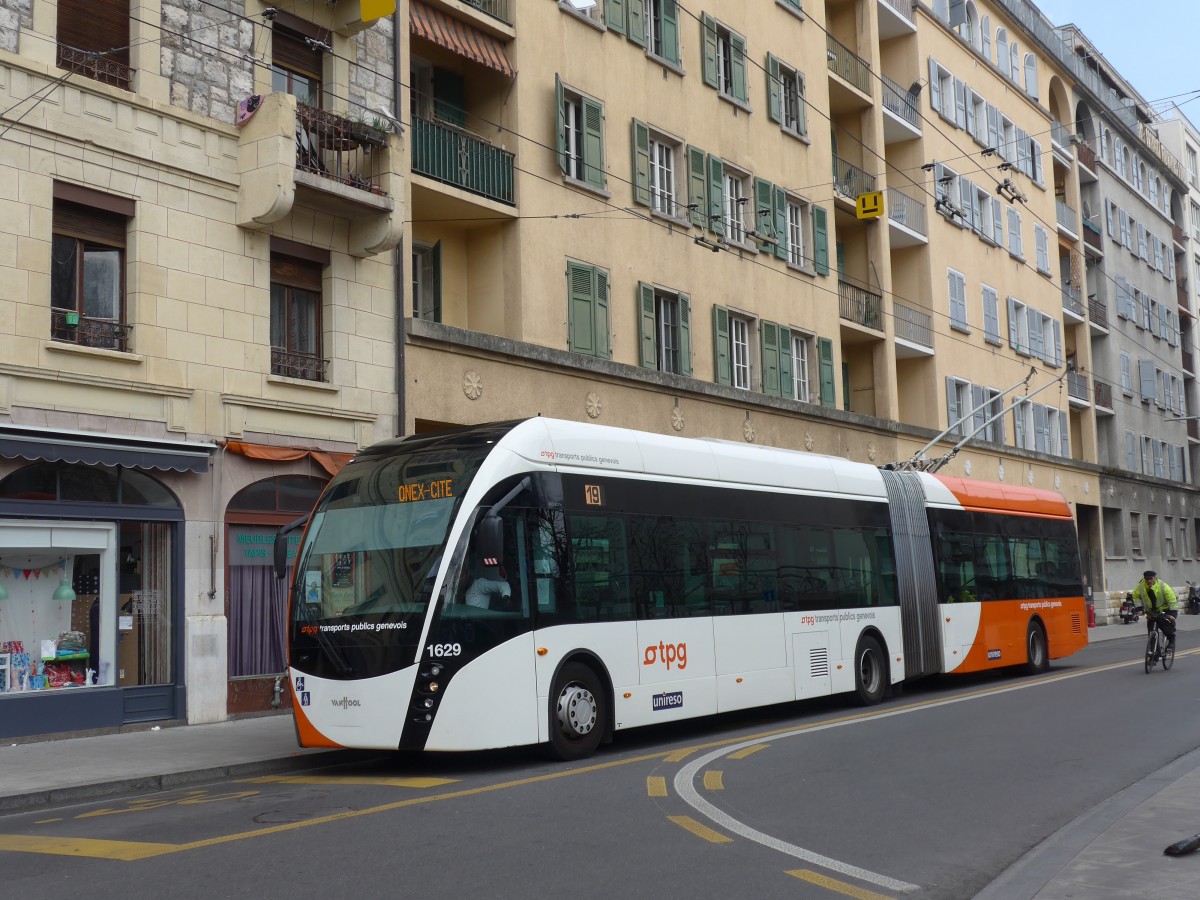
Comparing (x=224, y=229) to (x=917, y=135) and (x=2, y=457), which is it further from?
(x=917, y=135)

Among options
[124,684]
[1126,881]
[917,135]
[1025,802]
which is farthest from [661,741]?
[917,135]

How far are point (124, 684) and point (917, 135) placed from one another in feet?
93.1

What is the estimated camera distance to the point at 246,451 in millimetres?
17062

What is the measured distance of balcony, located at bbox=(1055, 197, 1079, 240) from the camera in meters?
48.0

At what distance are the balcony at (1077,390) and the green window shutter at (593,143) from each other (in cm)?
2750

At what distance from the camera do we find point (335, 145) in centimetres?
1877

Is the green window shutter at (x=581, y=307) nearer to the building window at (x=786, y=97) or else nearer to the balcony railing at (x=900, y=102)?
the building window at (x=786, y=97)

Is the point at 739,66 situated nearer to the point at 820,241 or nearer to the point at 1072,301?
the point at 820,241

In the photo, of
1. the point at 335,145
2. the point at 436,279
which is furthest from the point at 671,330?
the point at 335,145

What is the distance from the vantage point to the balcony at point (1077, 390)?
155ft

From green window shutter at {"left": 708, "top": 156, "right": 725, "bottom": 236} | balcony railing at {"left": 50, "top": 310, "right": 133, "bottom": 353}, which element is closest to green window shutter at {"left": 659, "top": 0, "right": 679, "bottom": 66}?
green window shutter at {"left": 708, "top": 156, "right": 725, "bottom": 236}

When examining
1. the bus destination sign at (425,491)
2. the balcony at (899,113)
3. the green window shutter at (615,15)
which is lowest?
the bus destination sign at (425,491)

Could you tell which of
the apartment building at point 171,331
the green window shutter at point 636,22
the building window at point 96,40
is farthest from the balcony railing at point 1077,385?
the building window at point 96,40

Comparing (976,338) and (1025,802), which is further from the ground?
(976,338)
